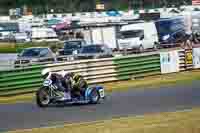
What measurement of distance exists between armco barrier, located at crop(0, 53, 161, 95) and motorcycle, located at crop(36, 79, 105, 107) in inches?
172

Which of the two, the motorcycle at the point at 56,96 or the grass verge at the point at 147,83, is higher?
the motorcycle at the point at 56,96

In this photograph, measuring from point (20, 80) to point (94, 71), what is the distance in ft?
11.2

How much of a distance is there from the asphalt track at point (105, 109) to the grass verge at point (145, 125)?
116 centimetres

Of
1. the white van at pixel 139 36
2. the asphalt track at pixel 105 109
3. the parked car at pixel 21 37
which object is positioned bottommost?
the parked car at pixel 21 37

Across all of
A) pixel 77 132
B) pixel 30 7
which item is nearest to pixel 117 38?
pixel 77 132

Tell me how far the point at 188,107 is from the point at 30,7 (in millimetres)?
97221

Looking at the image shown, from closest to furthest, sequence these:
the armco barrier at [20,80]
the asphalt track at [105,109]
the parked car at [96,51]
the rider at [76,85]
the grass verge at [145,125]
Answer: the grass verge at [145,125], the asphalt track at [105,109], the rider at [76,85], the armco barrier at [20,80], the parked car at [96,51]

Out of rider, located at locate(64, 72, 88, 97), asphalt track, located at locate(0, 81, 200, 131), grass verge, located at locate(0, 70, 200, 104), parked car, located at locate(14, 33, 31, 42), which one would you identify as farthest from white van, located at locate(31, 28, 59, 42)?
rider, located at locate(64, 72, 88, 97)

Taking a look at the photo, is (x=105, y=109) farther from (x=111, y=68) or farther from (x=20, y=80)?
(x=111, y=68)

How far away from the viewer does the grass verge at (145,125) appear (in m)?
11.9

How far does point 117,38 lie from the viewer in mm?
48531

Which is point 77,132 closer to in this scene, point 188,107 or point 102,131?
point 102,131

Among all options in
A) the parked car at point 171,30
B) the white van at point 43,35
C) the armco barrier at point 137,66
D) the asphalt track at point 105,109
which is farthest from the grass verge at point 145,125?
the white van at point 43,35

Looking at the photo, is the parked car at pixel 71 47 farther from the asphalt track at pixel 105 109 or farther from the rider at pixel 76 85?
the rider at pixel 76 85
